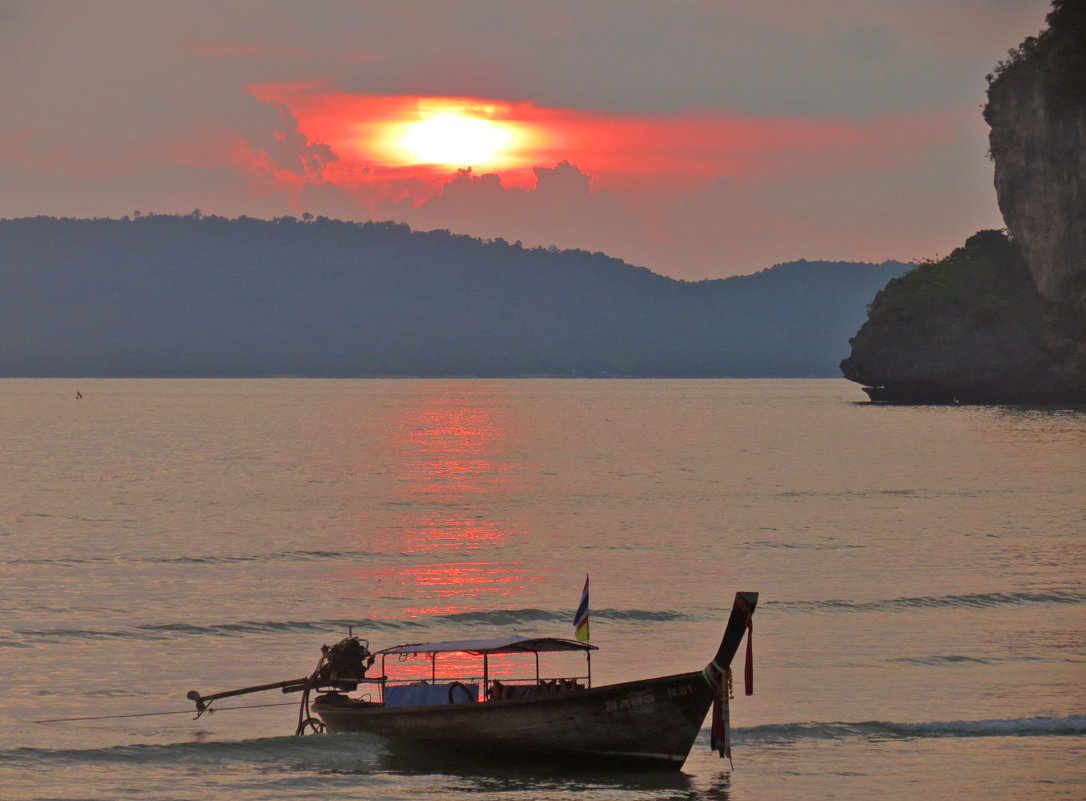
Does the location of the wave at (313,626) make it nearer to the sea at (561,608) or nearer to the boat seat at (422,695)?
the sea at (561,608)

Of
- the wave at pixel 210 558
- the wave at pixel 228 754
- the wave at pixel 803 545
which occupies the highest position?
the wave at pixel 210 558

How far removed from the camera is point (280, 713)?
2712 centimetres

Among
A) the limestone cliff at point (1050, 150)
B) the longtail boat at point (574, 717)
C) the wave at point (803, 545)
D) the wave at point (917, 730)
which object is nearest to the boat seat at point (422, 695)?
the longtail boat at point (574, 717)

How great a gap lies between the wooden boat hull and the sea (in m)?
0.31

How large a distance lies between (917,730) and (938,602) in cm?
1376

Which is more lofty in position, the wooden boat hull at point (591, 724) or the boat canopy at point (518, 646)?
the boat canopy at point (518, 646)

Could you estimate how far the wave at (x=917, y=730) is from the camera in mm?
24531

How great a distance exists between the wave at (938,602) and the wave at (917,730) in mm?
12045

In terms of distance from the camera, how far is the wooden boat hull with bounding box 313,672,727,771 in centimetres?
2150

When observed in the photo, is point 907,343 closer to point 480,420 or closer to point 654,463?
point 480,420

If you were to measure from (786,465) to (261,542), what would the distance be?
50.0 metres

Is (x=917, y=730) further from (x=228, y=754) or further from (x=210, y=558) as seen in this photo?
(x=210, y=558)

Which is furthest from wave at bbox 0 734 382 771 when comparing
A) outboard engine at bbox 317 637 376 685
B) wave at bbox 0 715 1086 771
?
outboard engine at bbox 317 637 376 685

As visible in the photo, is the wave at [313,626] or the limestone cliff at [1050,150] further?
the limestone cliff at [1050,150]
